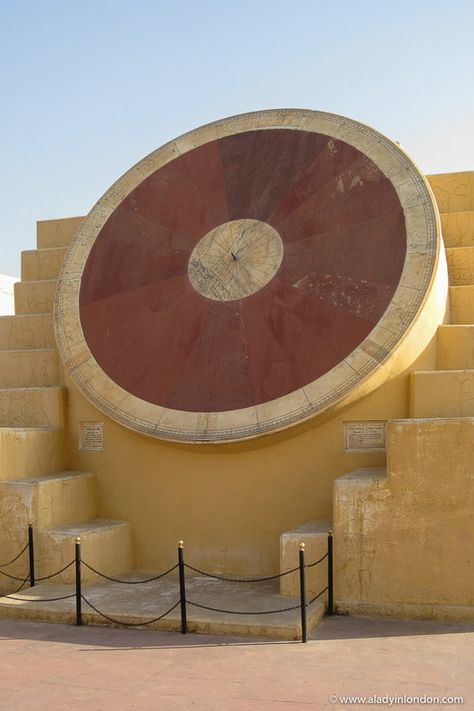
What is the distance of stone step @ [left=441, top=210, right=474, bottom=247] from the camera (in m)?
10.6

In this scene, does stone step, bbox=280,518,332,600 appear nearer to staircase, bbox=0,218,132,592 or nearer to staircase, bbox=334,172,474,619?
staircase, bbox=334,172,474,619

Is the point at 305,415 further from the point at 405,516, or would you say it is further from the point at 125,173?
the point at 125,173

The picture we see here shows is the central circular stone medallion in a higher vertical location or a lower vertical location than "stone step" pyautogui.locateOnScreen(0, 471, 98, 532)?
higher

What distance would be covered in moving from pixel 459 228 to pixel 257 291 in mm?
2803

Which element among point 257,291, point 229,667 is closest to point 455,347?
point 257,291

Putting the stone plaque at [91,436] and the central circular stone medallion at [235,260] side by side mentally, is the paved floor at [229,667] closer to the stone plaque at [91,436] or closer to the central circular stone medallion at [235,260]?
the stone plaque at [91,436]

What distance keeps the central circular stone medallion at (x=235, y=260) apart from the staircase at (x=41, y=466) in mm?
2156

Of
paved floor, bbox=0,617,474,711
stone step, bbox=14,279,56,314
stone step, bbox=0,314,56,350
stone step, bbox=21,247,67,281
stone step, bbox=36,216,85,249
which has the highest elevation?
stone step, bbox=36,216,85,249

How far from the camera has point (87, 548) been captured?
8906mm

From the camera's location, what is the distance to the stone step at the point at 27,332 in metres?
11.3

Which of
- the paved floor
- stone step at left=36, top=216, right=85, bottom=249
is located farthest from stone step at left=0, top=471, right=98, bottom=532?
stone step at left=36, top=216, right=85, bottom=249

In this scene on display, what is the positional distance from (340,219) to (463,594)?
4.25m

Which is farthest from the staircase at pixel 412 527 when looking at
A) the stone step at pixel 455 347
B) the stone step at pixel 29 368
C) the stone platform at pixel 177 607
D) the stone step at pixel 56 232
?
the stone step at pixel 56 232

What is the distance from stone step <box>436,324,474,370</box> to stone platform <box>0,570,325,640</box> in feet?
9.58
